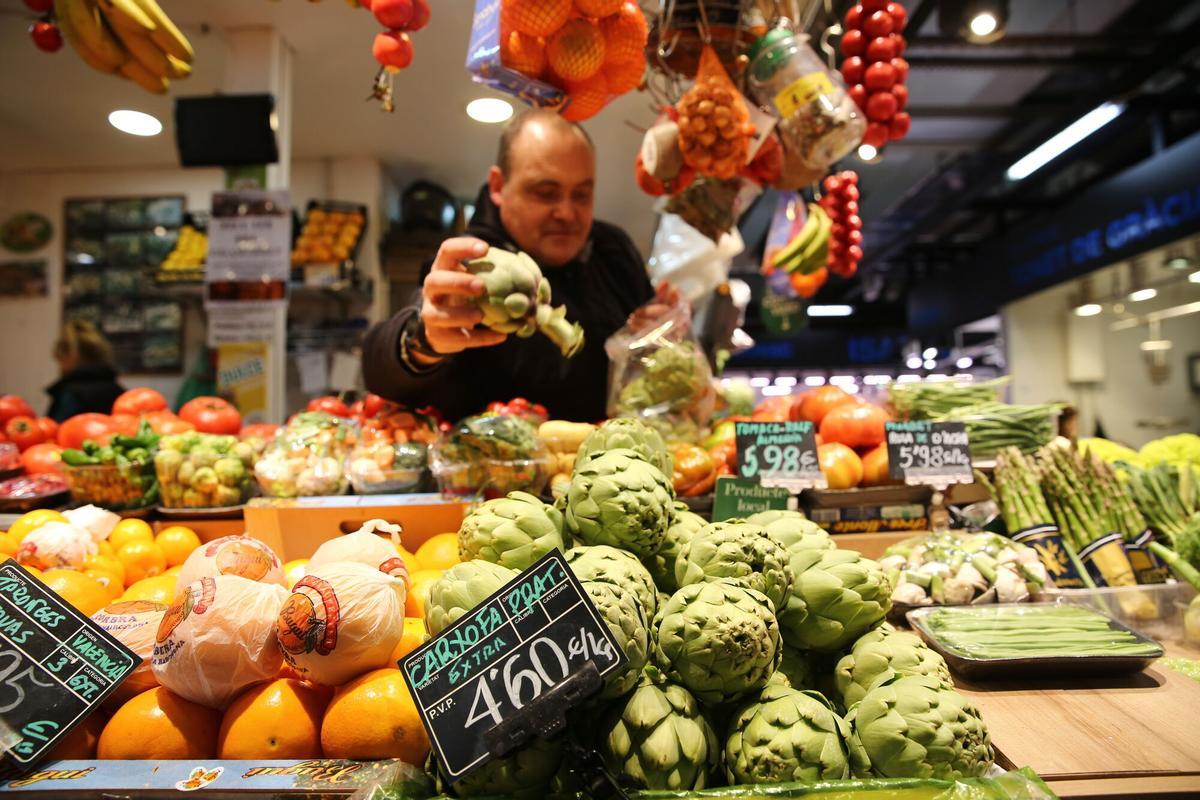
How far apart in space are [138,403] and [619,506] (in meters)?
2.28

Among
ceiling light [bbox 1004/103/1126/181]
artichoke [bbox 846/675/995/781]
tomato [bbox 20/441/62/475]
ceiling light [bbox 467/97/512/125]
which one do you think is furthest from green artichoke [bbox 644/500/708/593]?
ceiling light [bbox 1004/103/1126/181]

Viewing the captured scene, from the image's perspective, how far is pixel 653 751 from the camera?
88cm

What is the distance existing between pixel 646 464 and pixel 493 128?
210 inches

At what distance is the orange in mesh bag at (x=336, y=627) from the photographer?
39.7 inches

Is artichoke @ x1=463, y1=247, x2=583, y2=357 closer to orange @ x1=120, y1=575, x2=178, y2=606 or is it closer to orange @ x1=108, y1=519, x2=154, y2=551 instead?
orange @ x1=120, y1=575, x2=178, y2=606

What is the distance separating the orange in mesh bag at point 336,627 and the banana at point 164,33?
10.2 ft

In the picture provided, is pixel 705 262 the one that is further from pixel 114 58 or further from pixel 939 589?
pixel 114 58

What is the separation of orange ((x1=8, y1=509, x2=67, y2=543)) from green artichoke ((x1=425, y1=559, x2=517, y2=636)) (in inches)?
48.8

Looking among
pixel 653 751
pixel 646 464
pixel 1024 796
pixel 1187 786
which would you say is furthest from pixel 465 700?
pixel 1187 786

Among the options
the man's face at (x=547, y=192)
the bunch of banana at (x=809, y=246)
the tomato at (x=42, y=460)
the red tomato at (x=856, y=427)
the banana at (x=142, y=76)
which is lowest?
the tomato at (x=42, y=460)

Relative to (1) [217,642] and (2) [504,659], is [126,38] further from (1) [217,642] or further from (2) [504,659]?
(2) [504,659]

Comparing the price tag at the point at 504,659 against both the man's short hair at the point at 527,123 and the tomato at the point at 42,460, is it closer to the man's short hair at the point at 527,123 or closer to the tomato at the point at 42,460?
the man's short hair at the point at 527,123

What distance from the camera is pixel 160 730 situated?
1014mm

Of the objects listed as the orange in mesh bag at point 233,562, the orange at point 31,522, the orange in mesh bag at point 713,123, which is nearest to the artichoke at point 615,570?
the orange in mesh bag at point 233,562
